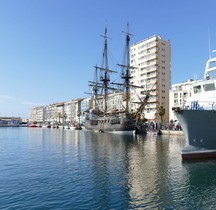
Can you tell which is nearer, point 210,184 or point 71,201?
point 71,201

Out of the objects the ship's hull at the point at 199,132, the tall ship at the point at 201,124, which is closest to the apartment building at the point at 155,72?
the tall ship at the point at 201,124

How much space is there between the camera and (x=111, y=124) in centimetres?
8312

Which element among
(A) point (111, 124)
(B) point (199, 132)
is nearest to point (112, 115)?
(A) point (111, 124)

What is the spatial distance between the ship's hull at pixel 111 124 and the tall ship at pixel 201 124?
48.3 metres

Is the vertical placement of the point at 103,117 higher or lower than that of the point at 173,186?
higher

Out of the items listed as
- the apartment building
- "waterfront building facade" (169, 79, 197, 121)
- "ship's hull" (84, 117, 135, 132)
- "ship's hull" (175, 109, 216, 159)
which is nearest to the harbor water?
"ship's hull" (175, 109, 216, 159)

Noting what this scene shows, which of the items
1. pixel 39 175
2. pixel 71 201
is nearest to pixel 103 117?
pixel 39 175

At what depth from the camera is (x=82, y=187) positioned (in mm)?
16016

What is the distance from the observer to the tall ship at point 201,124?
2414cm

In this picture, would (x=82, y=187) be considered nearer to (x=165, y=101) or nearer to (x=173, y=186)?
(x=173, y=186)

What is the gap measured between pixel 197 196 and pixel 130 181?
14.9ft

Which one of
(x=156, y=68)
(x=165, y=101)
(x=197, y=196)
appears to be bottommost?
(x=197, y=196)

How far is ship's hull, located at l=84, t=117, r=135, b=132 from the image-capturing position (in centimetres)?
7506

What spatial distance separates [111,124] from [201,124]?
59.4 meters
